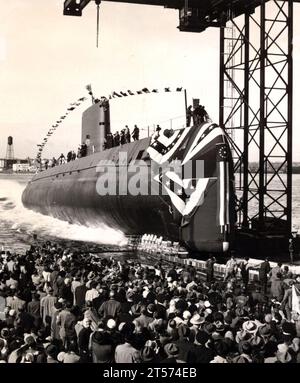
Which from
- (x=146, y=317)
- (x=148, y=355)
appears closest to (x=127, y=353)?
(x=148, y=355)

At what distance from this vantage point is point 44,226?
37.5 meters

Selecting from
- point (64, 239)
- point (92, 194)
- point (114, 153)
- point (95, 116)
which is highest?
point (95, 116)

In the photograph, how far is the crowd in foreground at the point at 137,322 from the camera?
7.05m

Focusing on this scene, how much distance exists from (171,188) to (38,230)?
18185mm

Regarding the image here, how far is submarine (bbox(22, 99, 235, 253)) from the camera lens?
760 inches

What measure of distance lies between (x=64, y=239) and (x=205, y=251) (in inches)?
494

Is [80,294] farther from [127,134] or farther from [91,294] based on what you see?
[127,134]

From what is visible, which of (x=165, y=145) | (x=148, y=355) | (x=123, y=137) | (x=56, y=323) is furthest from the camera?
(x=123, y=137)

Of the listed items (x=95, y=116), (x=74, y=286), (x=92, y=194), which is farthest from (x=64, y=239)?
(x=74, y=286)

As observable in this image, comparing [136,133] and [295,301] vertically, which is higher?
[136,133]

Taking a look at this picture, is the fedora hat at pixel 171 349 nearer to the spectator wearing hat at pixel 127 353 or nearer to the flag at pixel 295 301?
the spectator wearing hat at pixel 127 353

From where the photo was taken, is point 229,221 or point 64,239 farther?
point 64,239

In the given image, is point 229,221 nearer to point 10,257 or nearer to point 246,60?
point 10,257

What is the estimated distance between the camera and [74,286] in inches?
464
